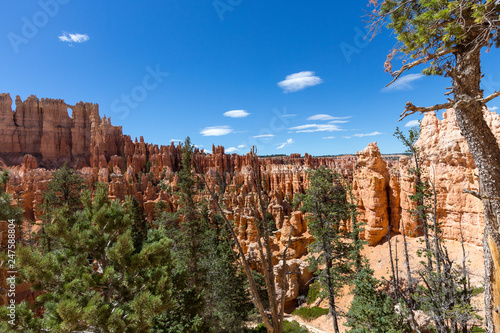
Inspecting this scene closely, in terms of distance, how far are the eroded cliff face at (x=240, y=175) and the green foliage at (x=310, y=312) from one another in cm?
178

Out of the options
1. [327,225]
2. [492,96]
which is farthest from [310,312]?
[492,96]

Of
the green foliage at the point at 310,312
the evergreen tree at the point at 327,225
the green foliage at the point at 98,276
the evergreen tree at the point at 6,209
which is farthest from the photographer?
the green foliage at the point at 310,312

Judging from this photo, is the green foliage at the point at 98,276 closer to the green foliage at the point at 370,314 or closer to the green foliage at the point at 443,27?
the green foliage at the point at 443,27

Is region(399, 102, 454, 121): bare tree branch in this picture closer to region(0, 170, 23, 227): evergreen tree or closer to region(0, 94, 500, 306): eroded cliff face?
region(0, 94, 500, 306): eroded cliff face

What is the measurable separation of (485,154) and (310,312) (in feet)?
68.7

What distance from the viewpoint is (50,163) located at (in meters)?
66.7

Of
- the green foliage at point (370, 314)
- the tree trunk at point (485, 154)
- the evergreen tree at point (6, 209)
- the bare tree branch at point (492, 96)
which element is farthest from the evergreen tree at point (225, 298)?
the bare tree branch at point (492, 96)

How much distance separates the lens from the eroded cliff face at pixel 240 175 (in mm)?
18562

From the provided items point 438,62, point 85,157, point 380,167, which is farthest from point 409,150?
point 85,157

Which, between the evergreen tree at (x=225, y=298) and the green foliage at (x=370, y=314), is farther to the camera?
the evergreen tree at (x=225, y=298)

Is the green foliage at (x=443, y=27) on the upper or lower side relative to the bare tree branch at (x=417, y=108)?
upper

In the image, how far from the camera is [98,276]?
6594 millimetres

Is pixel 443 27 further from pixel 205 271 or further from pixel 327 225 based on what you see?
pixel 205 271

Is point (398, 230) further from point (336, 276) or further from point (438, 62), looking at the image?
point (438, 62)
